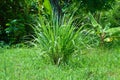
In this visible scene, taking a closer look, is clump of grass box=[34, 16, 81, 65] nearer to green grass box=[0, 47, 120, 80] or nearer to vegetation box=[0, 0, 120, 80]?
vegetation box=[0, 0, 120, 80]

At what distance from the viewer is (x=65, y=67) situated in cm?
570

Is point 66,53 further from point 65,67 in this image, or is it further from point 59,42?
point 65,67

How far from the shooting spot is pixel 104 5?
8.58 m

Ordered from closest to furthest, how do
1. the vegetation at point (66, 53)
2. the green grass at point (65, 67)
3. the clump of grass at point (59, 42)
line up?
the green grass at point (65, 67) < the vegetation at point (66, 53) < the clump of grass at point (59, 42)

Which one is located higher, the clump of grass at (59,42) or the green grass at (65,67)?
the clump of grass at (59,42)

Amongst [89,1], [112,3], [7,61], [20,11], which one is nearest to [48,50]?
[7,61]

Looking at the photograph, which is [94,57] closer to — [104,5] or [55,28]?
[55,28]

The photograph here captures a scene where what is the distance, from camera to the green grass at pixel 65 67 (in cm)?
508

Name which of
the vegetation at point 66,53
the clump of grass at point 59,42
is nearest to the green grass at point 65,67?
the vegetation at point 66,53

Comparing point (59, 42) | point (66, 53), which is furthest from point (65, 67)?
point (59, 42)

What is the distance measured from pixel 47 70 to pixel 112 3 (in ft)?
12.9

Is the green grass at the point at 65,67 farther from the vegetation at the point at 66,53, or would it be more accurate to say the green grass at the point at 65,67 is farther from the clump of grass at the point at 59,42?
the clump of grass at the point at 59,42

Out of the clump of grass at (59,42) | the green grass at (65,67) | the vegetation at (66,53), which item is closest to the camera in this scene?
the green grass at (65,67)

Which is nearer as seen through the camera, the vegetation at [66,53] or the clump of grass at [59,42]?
the vegetation at [66,53]
